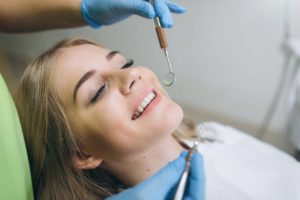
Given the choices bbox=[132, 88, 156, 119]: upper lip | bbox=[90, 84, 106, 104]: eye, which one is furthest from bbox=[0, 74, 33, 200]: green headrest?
bbox=[132, 88, 156, 119]: upper lip

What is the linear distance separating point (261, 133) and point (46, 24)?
3.92 feet

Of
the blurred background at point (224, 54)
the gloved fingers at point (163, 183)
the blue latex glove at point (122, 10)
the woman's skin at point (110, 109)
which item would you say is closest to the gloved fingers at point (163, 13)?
the blue latex glove at point (122, 10)

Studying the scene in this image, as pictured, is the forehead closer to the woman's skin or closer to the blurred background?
the woman's skin

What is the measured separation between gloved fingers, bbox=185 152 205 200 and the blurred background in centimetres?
78

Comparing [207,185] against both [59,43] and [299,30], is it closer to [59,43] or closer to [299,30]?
[59,43]

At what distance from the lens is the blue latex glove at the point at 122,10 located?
0.98m

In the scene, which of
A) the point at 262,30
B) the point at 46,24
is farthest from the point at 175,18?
the point at 46,24

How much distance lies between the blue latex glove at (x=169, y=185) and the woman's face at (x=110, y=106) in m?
0.09

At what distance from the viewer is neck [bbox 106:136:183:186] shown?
1.05 meters

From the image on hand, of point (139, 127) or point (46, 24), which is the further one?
point (46, 24)

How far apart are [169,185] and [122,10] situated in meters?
0.52

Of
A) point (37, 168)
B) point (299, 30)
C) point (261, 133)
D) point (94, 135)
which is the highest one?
point (94, 135)

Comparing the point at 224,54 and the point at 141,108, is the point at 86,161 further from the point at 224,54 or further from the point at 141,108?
the point at 224,54

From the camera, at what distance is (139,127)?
927 millimetres
